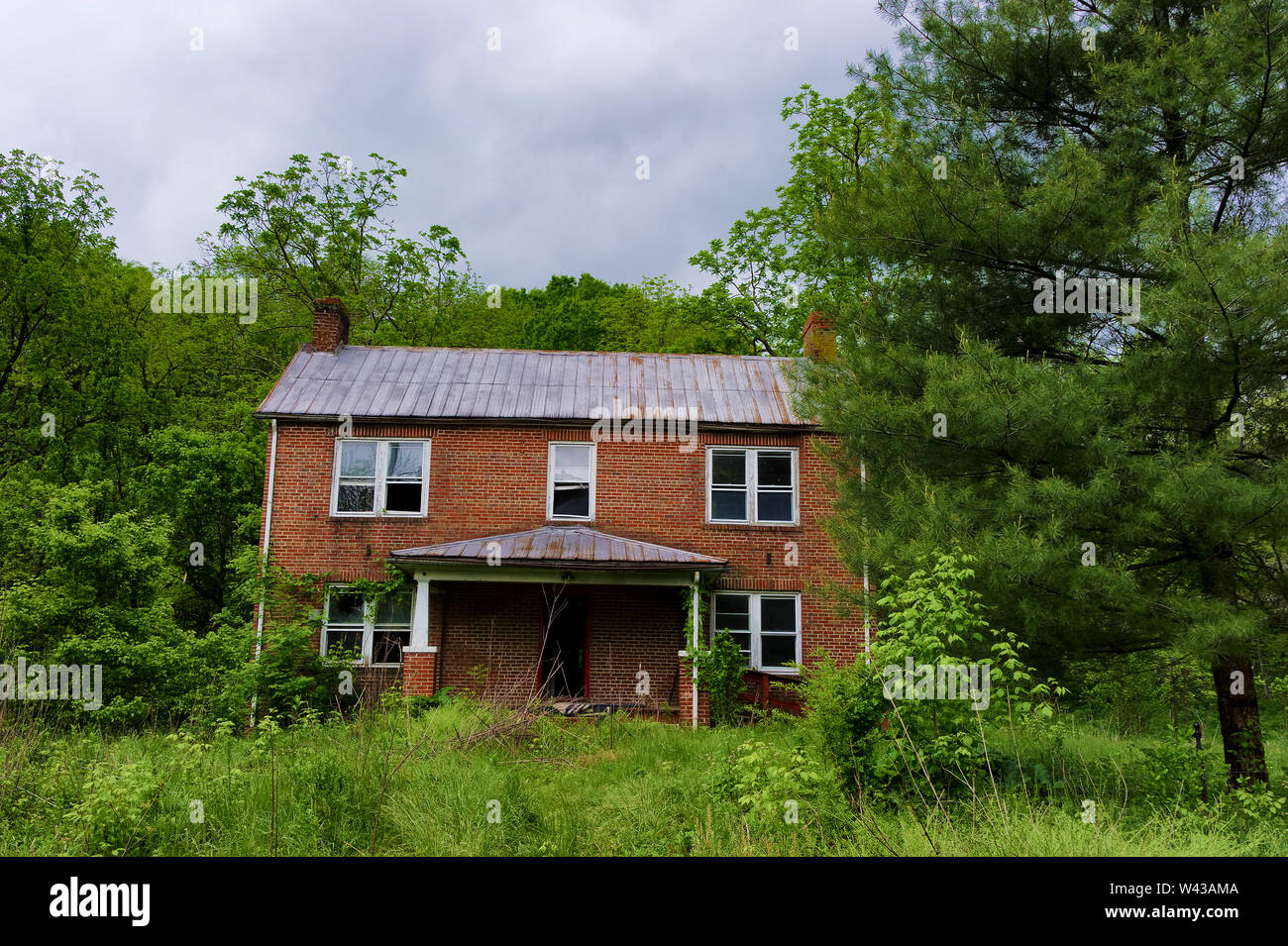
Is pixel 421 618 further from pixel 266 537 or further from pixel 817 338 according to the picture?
pixel 817 338

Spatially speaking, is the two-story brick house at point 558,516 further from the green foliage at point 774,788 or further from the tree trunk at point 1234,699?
the green foliage at point 774,788

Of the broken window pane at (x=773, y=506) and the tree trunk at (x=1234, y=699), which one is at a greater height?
the broken window pane at (x=773, y=506)

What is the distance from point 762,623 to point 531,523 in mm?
4537

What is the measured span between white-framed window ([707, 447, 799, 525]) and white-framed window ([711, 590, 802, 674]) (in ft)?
4.59

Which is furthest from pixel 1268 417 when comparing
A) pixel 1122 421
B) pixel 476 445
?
pixel 476 445

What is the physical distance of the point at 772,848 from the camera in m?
5.66

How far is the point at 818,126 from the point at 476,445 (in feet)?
53.4

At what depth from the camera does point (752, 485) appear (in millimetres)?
16016

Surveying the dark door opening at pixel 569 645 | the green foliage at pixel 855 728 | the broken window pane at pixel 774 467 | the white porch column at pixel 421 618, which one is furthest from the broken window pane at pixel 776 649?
the green foliage at pixel 855 728

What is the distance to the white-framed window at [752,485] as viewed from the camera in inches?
627

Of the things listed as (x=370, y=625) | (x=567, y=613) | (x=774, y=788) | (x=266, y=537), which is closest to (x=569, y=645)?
(x=567, y=613)

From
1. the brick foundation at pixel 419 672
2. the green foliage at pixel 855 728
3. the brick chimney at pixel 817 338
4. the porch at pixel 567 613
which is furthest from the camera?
the brick chimney at pixel 817 338

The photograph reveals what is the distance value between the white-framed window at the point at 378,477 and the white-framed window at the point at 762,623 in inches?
226

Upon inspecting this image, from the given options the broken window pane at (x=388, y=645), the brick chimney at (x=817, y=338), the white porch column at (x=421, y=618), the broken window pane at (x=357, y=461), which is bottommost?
the broken window pane at (x=388, y=645)
